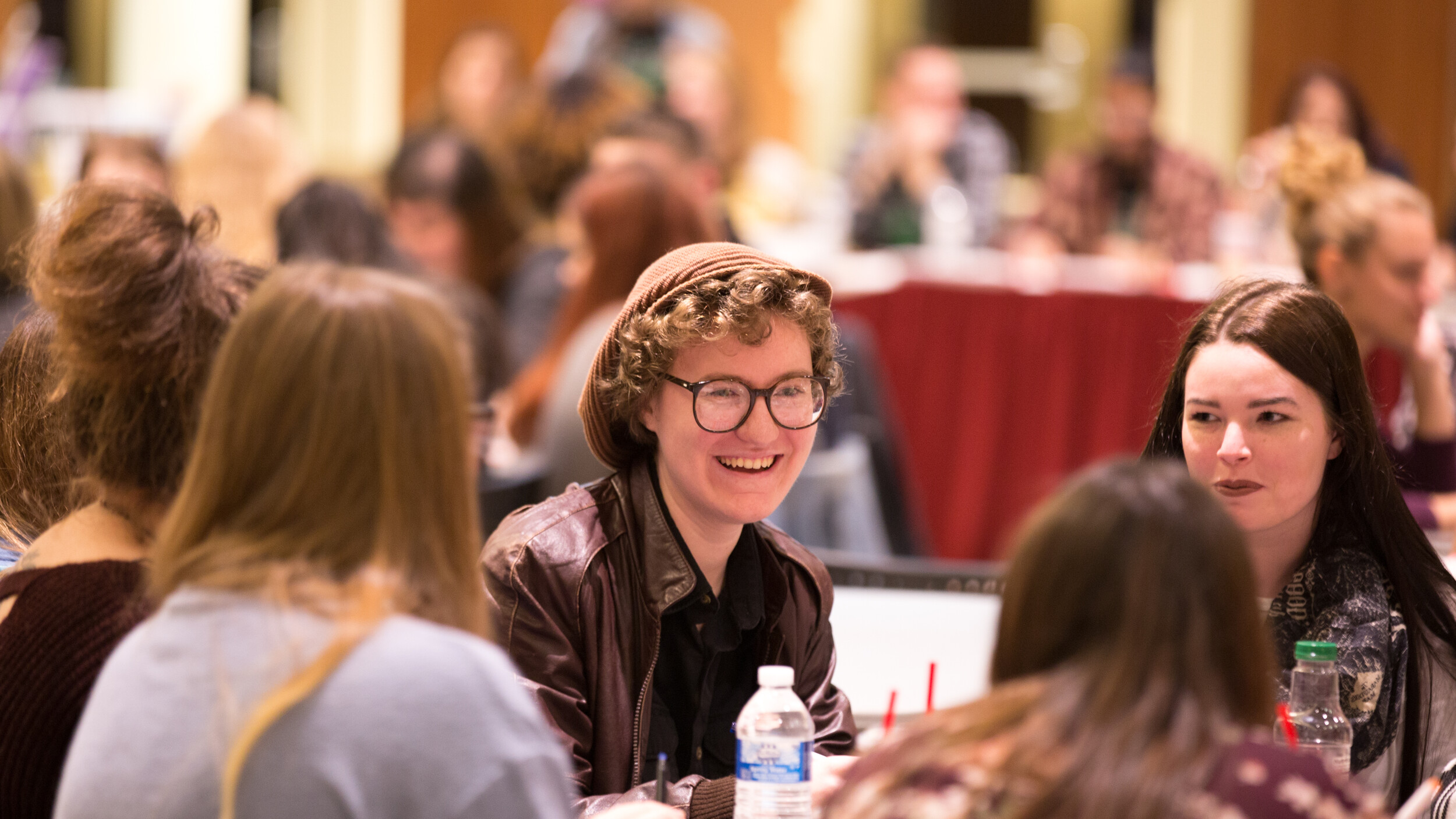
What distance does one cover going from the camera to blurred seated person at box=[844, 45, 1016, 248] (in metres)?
7.22

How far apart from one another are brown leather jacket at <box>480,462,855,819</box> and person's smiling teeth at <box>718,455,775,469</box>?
0.12 m

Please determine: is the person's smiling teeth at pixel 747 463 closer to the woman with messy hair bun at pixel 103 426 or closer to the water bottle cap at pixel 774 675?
the water bottle cap at pixel 774 675

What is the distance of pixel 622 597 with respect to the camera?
2023mm

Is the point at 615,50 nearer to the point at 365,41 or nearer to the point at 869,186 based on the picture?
the point at 869,186

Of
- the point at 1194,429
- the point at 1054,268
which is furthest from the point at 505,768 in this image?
the point at 1054,268

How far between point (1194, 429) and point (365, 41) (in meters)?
9.75

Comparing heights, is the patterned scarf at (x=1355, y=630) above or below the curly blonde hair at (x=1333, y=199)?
below

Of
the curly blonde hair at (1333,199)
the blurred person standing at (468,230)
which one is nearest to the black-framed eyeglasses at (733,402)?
the curly blonde hair at (1333,199)

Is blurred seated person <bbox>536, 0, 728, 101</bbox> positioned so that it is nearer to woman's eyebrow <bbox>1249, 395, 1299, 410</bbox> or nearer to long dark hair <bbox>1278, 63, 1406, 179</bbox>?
long dark hair <bbox>1278, 63, 1406, 179</bbox>

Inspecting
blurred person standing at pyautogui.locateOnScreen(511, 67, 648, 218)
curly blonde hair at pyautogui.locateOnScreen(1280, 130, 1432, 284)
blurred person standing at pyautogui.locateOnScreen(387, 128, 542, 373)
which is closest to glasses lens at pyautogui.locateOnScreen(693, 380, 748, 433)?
curly blonde hair at pyautogui.locateOnScreen(1280, 130, 1432, 284)

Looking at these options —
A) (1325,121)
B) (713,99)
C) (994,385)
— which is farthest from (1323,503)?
(713,99)

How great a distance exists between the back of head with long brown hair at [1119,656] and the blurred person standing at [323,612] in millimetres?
380

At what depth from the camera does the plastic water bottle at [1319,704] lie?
6.31 ft

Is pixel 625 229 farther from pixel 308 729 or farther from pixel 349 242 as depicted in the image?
pixel 308 729
